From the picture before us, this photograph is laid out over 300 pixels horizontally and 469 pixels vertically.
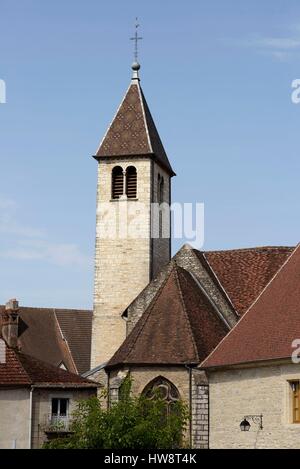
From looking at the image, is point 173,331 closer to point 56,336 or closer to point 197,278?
point 197,278

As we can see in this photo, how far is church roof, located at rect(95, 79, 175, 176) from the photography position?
44.4 meters

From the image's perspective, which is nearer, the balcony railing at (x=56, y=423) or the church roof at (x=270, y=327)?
the church roof at (x=270, y=327)

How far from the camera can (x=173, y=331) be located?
112 ft

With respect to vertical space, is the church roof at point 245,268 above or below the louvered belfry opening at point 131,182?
below

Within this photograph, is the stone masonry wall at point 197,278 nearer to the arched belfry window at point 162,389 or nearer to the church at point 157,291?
the church at point 157,291

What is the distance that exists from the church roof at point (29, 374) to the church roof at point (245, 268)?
733 centimetres

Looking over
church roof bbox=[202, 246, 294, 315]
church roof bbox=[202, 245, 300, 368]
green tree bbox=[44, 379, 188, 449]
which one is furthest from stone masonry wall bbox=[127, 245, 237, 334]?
green tree bbox=[44, 379, 188, 449]

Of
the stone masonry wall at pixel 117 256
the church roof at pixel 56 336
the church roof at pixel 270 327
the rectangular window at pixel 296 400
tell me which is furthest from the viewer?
the church roof at pixel 56 336

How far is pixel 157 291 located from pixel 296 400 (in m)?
10.9

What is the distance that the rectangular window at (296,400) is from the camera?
86.5 feet

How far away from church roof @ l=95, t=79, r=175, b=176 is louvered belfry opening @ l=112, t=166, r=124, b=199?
0.71 meters

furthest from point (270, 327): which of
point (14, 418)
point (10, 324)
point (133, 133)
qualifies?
point (10, 324)

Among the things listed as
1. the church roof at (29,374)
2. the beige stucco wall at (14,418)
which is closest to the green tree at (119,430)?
the beige stucco wall at (14,418)

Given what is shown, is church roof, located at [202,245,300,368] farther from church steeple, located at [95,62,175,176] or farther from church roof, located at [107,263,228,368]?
church steeple, located at [95,62,175,176]
